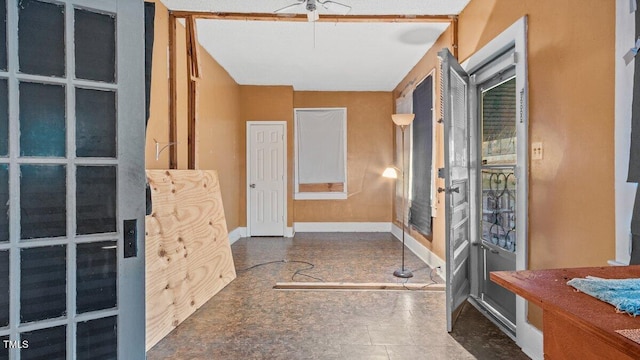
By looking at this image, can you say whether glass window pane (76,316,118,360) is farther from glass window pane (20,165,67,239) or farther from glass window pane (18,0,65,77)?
glass window pane (18,0,65,77)

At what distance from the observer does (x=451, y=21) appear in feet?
11.2

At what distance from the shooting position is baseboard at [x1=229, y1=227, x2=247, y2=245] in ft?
18.4

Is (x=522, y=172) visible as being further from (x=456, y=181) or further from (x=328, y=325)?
(x=328, y=325)

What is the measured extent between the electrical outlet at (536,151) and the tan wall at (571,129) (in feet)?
0.09

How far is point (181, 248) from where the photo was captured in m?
2.80

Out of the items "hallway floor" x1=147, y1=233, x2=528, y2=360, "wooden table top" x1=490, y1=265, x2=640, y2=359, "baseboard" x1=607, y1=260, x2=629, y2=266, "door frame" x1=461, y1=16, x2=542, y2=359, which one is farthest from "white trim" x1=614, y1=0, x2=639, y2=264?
"hallway floor" x1=147, y1=233, x2=528, y2=360

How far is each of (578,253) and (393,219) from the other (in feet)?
15.4

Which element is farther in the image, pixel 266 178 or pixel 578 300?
pixel 266 178

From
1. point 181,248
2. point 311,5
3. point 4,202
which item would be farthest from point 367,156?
point 4,202

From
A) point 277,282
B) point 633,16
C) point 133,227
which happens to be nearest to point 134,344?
point 133,227

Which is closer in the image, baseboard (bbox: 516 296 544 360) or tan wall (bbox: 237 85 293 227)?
baseboard (bbox: 516 296 544 360)

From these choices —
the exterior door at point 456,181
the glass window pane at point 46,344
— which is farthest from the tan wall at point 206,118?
the exterior door at point 456,181

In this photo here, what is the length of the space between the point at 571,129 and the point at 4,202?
276 cm

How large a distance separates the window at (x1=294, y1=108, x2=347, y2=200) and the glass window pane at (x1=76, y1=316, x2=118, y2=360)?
5.24 m
